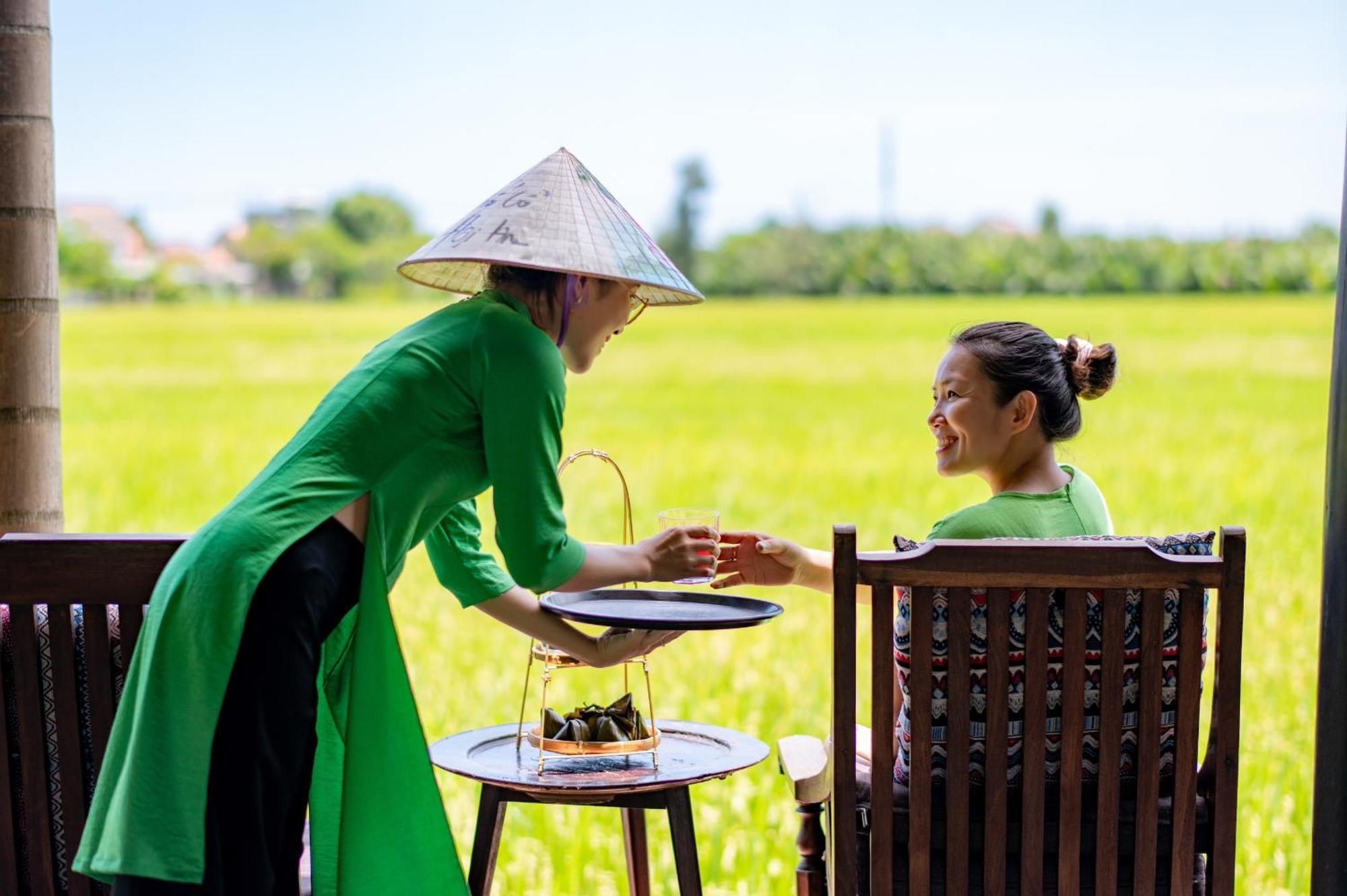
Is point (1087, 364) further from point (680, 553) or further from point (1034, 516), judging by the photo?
point (680, 553)

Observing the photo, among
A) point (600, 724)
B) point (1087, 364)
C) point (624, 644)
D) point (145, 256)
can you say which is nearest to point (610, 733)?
point (600, 724)

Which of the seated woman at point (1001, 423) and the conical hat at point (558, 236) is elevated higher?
the conical hat at point (558, 236)

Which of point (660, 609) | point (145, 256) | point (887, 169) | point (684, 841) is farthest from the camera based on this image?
point (887, 169)

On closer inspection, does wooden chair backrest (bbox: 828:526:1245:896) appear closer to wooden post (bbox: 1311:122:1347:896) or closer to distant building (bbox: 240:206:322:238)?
wooden post (bbox: 1311:122:1347:896)

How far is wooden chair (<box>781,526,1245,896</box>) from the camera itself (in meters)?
2.39

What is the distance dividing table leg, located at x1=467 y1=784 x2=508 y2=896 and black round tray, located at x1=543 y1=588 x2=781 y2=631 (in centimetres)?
35

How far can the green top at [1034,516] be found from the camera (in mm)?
2666

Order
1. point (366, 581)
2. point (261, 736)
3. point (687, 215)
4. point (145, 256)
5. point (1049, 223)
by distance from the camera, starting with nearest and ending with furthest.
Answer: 1. point (261, 736)
2. point (366, 581)
3. point (145, 256)
4. point (687, 215)
5. point (1049, 223)

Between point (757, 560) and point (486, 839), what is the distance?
0.73 meters

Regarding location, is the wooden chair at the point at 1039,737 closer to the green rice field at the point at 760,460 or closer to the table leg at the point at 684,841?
the table leg at the point at 684,841

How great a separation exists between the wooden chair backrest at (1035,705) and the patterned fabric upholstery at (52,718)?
125cm

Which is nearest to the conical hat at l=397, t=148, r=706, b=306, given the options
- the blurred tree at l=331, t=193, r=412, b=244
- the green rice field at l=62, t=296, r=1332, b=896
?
the green rice field at l=62, t=296, r=1332, b=896

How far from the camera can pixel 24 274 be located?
3205 millimetres

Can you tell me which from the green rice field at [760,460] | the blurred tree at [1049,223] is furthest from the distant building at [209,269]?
the blurred tree at [1049,223]
